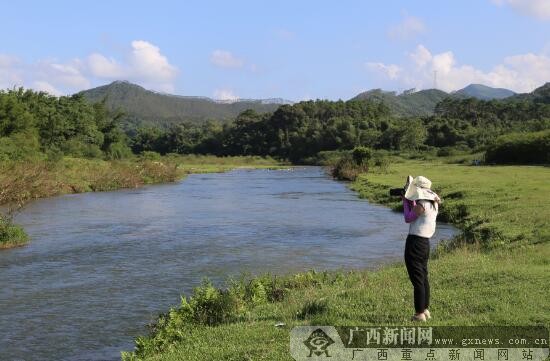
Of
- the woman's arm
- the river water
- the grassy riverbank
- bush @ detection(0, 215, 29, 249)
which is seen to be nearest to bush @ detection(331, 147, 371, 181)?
the river water

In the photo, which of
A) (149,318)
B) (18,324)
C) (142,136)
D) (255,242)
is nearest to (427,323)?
(149,318)

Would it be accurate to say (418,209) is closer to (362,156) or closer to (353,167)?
(353,167)

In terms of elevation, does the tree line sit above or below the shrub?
above

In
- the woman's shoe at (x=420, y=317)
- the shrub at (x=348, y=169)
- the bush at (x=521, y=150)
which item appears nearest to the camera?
the woman's shoe at (x=420, y=317)

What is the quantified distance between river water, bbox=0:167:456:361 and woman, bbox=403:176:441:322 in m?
5.97

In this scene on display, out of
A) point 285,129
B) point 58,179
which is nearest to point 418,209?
point 58,179

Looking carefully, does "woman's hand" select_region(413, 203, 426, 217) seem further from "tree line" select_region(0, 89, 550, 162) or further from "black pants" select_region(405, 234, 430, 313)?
"tree line" select_region(0, 89, 550, 162)

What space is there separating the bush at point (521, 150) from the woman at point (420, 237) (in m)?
66.9

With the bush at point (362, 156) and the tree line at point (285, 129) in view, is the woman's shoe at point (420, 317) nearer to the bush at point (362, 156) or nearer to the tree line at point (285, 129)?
the tree line at point (285, 129)

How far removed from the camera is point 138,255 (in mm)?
21078

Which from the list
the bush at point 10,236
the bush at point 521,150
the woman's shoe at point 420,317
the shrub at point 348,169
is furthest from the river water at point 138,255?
the bush at point 521,150

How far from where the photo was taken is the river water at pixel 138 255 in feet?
40.5

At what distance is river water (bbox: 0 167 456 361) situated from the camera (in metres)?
12.4

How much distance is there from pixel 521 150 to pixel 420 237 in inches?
2842
